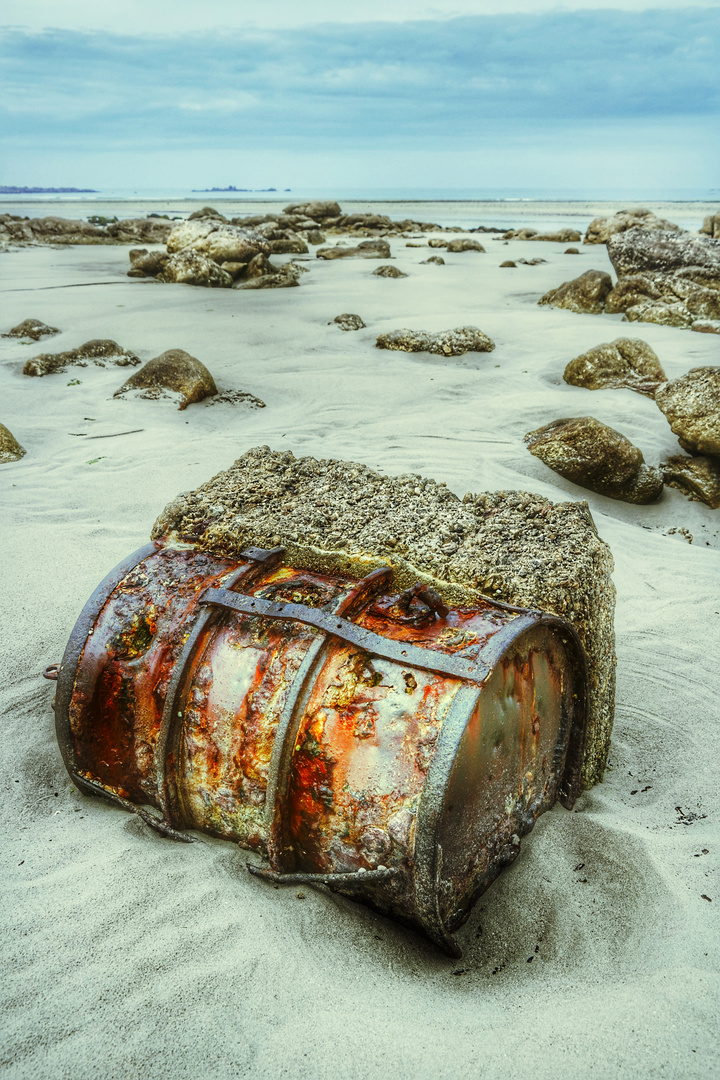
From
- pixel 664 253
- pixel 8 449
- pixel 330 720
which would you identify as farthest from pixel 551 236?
pixel 330 720

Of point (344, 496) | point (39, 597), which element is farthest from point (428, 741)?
point (39, 597)

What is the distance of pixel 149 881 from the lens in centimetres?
200

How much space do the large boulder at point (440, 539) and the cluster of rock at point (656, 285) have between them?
28.7 ft

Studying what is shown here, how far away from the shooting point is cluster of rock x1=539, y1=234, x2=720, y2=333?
10336 millimetres

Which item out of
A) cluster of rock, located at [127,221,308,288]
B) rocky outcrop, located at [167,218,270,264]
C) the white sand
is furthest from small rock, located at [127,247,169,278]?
the white sand

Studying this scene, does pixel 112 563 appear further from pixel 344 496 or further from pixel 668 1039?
pixel 668 1039

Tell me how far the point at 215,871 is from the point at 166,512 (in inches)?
46.6

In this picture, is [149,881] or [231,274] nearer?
[149,881]

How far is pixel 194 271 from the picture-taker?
12.7 m

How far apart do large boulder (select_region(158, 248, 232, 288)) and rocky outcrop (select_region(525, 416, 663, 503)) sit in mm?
8951

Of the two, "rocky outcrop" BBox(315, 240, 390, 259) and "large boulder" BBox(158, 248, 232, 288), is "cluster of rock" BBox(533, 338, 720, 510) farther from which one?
"rocky outcrop" BBox(315, 240, 390, 259)

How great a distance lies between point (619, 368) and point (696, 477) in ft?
8.19

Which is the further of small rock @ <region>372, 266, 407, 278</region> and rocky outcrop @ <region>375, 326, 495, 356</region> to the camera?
small rock @ <region>372, 266, 407, 278</region>

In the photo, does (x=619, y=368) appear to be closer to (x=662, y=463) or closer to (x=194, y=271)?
(x=662, y=463)
